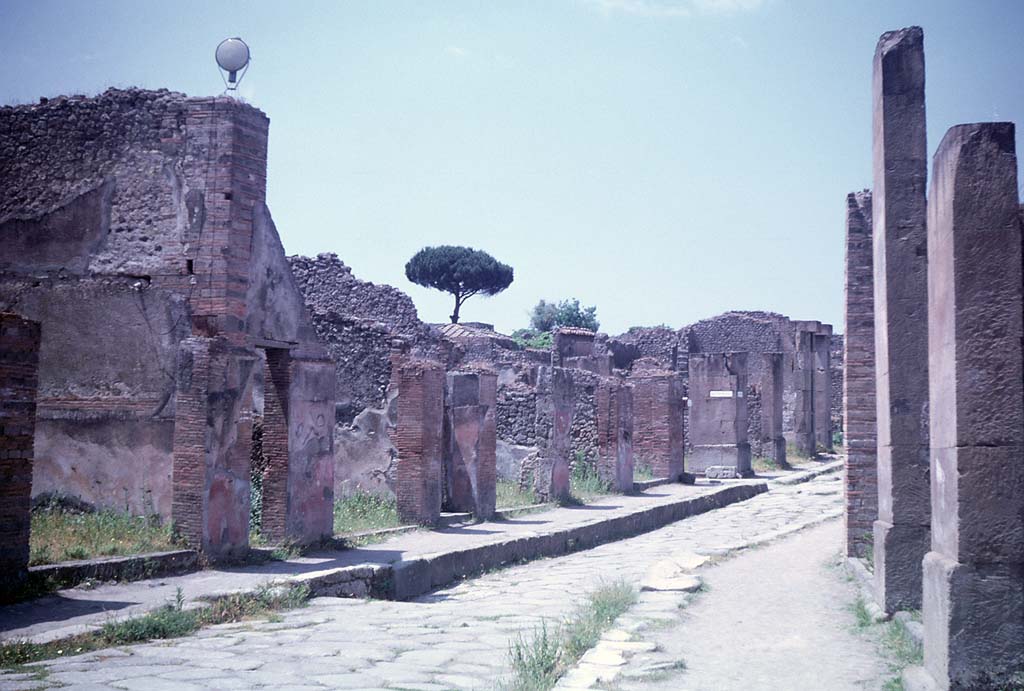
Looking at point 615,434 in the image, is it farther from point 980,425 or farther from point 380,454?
point 980,425

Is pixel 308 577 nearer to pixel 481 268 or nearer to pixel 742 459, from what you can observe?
pixel 742 459

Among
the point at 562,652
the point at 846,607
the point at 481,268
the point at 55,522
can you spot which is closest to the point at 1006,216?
the point at 562,652

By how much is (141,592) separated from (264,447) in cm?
301

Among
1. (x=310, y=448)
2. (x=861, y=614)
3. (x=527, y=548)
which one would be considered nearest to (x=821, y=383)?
(x=527, y=548)

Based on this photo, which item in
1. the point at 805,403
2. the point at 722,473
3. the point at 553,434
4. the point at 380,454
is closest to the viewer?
the point at 380,454

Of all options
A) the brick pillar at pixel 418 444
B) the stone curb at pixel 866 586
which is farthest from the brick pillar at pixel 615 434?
the stone curb at pixel 866 586

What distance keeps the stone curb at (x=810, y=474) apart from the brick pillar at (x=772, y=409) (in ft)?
3.76

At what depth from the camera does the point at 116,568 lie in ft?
27.1

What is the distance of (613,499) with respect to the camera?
17.9m

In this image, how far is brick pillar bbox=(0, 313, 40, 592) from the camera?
291 inches

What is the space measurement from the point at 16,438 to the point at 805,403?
24.9m

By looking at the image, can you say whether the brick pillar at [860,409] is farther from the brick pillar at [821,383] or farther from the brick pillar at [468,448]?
the brick pillar at [821,383]

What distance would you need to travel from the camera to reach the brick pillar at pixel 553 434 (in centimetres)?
1670

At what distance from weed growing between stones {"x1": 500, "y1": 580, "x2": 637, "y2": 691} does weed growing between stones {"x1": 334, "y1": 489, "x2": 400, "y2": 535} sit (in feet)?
15.2
